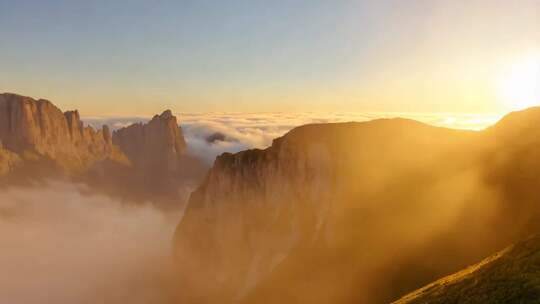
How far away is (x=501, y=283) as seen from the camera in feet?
123

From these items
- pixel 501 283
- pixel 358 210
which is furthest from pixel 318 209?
pixel 501 283

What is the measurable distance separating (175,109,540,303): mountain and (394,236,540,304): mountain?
2773cm

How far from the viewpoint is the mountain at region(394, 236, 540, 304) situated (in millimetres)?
34156

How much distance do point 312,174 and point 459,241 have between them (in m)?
34.5

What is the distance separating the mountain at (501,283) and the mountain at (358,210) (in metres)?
27.7

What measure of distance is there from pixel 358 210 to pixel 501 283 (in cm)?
5359

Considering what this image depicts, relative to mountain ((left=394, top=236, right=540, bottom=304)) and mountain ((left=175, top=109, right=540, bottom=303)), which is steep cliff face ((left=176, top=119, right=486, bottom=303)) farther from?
mountain ((left=394, top=236, right=540, bottom=304))

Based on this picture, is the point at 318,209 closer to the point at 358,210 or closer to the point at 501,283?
the point at 358,210

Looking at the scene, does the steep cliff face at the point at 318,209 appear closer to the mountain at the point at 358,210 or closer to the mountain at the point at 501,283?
the mountain at the point at 358,210

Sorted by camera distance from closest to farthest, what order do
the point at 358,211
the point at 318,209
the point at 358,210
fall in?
the point at 358,211
the point at 358,210
the point at 318,209

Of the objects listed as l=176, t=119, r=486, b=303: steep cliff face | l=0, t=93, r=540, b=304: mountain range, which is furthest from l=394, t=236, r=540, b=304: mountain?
l=176, t=119, r=486, b=303: steep cliff face

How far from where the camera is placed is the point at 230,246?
11162 centimetres

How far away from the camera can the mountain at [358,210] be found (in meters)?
76.2

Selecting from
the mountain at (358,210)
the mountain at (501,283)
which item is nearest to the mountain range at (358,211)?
the mountain at (358,210)
